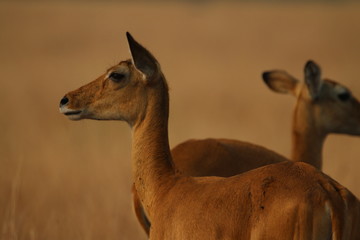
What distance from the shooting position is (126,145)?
13.3 meters

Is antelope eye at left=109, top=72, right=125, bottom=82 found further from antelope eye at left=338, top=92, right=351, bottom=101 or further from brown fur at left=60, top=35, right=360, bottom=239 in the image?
antelope eye at left=338, top=92, right=351, bottom=101

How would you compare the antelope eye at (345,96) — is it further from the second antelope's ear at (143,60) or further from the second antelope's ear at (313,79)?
the second antelope's ear at (143,60)

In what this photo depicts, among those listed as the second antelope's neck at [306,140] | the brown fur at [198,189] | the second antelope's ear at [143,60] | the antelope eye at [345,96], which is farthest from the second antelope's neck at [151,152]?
the antelope eye at [345,96]

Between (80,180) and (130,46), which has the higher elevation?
(130,46)

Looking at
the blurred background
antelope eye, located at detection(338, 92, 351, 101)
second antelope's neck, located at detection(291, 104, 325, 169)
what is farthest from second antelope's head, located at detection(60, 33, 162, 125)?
antelope eye, located at detection(338, 92, 351, 101)

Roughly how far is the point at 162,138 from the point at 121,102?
0.40 metres

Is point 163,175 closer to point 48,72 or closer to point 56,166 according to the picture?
point 56,166

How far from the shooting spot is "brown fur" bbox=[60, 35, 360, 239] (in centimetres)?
484

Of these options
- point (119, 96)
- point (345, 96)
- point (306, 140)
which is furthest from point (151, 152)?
point (345, 96)

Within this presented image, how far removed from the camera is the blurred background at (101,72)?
32.8 feet

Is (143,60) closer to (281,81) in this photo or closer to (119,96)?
(119,96)

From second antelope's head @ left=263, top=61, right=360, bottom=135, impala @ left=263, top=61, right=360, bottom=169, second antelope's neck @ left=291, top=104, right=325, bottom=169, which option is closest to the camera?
second antelope's neck @ left=291, top=104, right=325, bottom=169

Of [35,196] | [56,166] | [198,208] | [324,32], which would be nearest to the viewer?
[198,208]

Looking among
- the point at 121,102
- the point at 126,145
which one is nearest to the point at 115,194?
→ the point at 126,145
